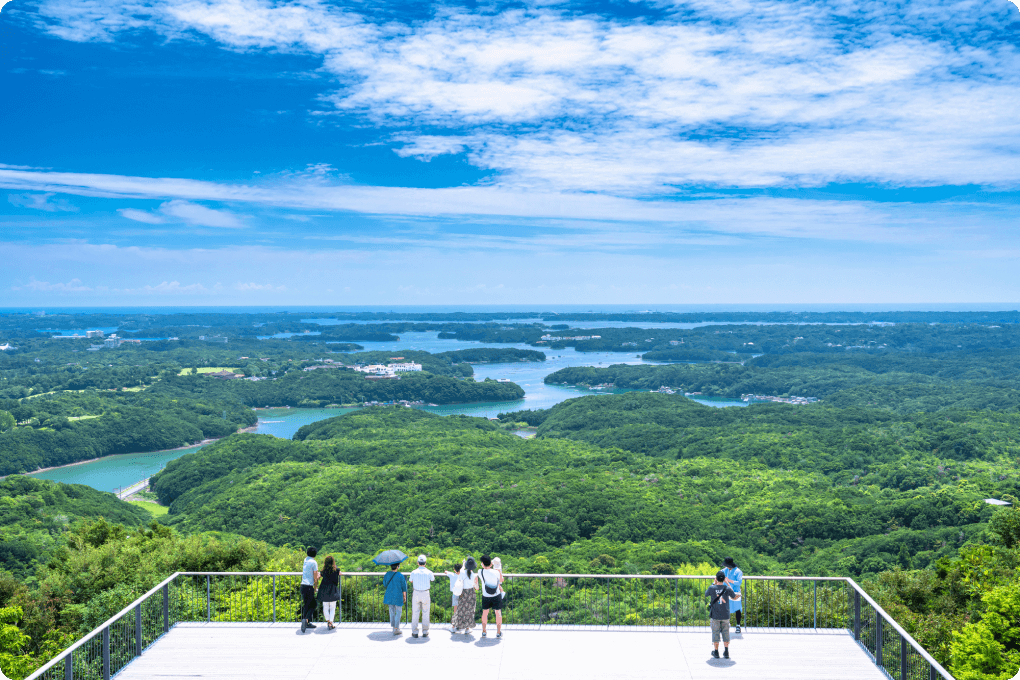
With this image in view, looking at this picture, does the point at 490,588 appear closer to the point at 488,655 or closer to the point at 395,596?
the point at 488,655

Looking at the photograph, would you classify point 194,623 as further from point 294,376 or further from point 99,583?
point 294,376

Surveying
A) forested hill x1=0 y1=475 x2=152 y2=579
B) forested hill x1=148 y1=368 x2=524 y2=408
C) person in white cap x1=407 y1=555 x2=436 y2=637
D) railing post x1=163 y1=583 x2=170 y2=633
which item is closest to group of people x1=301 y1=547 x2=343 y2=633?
person in white cap x1=407 y1=555 x2=436 y2=637

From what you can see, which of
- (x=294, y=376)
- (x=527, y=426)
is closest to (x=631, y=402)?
(x=527, y=426)

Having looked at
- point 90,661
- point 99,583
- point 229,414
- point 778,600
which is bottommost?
point 229,414

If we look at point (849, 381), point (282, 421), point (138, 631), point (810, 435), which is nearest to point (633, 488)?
point (810, 435)

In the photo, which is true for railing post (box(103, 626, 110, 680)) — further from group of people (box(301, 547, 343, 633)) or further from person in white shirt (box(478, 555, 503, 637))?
person in white shirt (box(478, 555, 503, 637))

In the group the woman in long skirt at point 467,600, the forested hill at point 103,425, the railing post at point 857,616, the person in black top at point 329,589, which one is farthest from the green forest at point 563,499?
the woman in long skirt at point 467,600
